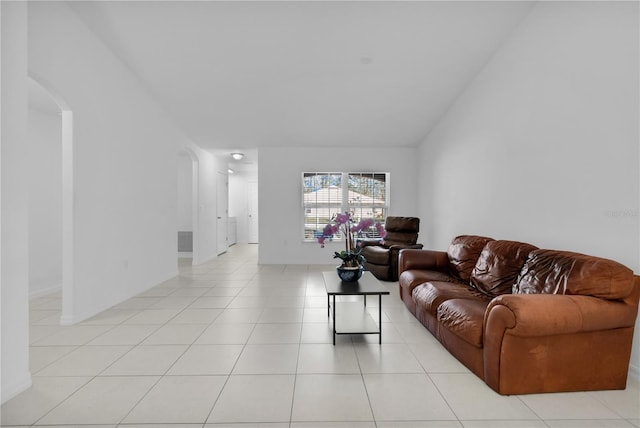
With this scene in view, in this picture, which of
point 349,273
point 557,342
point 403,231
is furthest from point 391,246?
point 557,342

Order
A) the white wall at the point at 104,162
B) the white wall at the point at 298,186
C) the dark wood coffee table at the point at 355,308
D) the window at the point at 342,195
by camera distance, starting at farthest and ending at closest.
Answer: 1. the window at the point at 342,195
2. the white wall at the point at 298,186
3. the white wall at the point at 104,162
4. the dark wood coffee table at the point at 355,308

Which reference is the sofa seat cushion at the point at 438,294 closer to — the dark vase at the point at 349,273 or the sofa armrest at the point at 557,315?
the dark vase at the point at 349,273

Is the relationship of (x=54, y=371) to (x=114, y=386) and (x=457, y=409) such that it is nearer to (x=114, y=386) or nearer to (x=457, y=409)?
(x=114, y=386)

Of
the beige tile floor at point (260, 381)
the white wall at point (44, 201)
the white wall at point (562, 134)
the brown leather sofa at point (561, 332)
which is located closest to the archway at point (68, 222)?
the beige tile floor at point (260, 381)

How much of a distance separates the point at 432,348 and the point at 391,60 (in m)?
3.26

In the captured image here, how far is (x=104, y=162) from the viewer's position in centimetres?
332

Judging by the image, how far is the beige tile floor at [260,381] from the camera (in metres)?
1.60

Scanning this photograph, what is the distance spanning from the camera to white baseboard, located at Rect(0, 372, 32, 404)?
1.72m

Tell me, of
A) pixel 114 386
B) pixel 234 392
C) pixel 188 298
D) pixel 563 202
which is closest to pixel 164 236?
pixel 188 298

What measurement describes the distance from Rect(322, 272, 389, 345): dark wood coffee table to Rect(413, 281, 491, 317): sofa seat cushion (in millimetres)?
384

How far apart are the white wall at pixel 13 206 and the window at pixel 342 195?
4795 mm

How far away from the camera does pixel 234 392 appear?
182 cm

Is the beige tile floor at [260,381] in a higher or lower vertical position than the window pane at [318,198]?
lower

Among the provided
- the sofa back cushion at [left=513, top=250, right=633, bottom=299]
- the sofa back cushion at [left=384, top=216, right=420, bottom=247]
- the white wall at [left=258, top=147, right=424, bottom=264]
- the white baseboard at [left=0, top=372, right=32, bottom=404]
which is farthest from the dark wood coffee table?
the white wall at [left=258, top=147, right=424, bottom=264]
